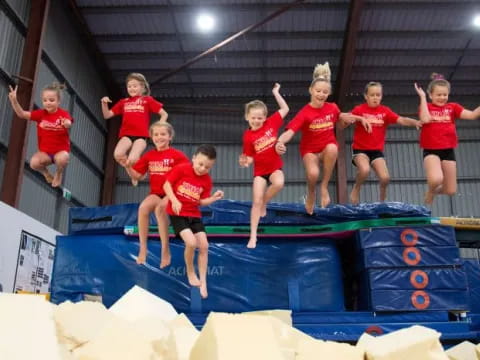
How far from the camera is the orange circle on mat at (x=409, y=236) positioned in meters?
6.04

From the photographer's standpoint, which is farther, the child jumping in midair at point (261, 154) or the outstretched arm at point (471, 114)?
the outstretched arm at point (471, 114)

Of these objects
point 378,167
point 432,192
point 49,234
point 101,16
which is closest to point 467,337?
point 432,192

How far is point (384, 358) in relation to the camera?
77.4 inches

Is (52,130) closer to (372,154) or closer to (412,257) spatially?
(372,154)

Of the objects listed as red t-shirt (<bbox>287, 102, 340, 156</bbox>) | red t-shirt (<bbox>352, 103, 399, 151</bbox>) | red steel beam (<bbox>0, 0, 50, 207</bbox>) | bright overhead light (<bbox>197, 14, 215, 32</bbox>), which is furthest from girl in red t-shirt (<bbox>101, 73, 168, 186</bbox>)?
bright overhead light (<bbox>197, 14, 215, 32</bbox>)

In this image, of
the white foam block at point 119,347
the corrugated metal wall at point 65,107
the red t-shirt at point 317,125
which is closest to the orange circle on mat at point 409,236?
the red t-shirt at point 317,125

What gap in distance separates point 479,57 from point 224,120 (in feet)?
24.6

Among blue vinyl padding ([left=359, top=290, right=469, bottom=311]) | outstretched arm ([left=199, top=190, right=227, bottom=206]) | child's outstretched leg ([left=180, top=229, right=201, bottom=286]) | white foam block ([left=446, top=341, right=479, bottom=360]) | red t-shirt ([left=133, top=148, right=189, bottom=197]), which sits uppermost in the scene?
red t-shirt ([left=133, top=148, right=189, bottom=197])

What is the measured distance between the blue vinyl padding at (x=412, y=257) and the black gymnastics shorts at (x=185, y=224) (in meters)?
2.19

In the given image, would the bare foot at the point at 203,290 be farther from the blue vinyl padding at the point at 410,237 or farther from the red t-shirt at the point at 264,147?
the blue vinyl padding at the point at 410,237

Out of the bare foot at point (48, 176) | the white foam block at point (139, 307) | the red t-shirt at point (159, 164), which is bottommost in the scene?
the white foam block at point (139, 307)

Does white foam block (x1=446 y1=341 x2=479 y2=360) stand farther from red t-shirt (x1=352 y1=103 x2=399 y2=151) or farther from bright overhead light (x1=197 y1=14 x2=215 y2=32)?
bright overhead light (x1=197 y1=14 x2=215 y2=32)

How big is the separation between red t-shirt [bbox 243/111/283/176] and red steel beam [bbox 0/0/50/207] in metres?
5.50

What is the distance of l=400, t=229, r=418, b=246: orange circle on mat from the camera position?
19.8 ft
